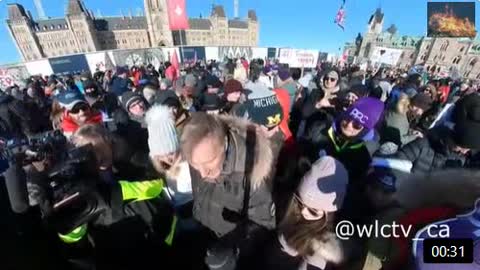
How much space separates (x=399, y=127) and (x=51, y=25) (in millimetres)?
96989

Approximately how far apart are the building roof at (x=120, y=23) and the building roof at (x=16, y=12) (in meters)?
17.3

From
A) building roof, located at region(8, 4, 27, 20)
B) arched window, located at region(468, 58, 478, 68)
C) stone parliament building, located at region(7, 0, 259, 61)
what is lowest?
arched window, located at region(468, 58, 478, 68)

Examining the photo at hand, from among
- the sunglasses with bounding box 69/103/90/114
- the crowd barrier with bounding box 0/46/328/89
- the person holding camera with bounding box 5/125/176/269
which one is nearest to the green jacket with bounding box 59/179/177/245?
the person holding camera with bounding box 5/125/176/269

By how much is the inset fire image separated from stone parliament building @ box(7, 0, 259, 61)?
53.9 meters

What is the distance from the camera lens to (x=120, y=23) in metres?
83.2

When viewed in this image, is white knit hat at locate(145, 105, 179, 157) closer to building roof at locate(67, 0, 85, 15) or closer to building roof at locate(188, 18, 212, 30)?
building roof at locate(188, 18, 212, 30)

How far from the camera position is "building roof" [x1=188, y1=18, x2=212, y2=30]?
84.6m

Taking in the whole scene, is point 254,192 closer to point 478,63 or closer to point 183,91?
point 183,91

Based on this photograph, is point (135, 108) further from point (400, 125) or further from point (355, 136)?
point (400, 125)

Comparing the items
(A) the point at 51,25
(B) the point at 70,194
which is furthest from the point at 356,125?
(A) the point at 51,25

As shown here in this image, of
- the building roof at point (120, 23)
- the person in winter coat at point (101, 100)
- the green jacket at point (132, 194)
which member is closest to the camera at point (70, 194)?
the green jacket at point (132, 194)

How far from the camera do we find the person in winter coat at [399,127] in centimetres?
375

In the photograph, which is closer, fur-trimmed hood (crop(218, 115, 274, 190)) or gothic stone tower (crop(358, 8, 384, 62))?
fur-trimmed hood (crop(218, 115, 274, 190))

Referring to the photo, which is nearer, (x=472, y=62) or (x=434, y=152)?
(x=434, y=152)
